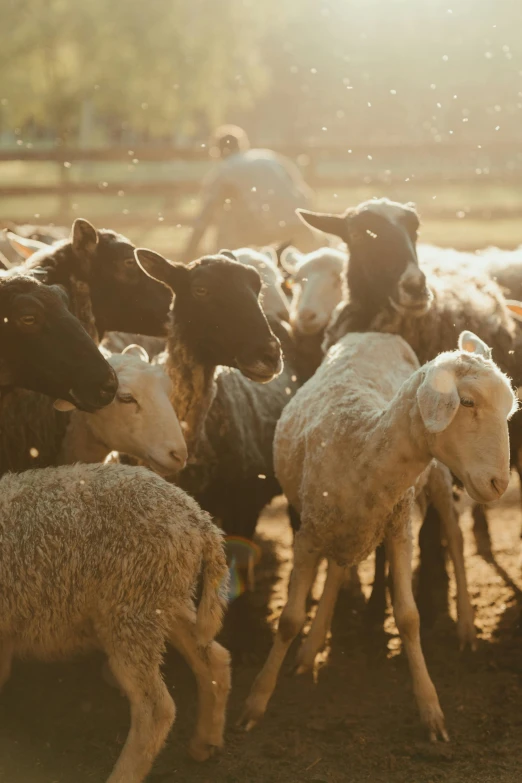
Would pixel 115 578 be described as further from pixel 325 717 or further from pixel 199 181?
pixel 199 181

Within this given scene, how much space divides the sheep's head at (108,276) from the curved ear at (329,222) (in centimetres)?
94

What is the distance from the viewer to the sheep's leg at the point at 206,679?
3.61 m

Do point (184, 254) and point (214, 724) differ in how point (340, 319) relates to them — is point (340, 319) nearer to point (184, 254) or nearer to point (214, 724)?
point (214, 724)

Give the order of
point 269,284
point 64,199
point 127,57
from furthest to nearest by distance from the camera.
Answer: point 127,57, point 64,199, point 269,284

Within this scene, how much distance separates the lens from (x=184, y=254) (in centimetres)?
1278

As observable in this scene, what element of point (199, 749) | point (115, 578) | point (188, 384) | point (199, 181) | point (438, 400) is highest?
point (438, 400)

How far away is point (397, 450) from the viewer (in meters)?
3.61

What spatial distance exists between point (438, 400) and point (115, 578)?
121 cm

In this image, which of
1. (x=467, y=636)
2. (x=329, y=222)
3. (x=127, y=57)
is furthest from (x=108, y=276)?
(x=127, y=57)

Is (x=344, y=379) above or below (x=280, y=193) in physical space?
above

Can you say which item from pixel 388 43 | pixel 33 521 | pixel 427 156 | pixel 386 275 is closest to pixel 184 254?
pixel 427 156

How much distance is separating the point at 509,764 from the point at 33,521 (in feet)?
6.22

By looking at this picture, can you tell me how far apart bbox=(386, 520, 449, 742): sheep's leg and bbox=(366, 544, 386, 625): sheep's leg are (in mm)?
996

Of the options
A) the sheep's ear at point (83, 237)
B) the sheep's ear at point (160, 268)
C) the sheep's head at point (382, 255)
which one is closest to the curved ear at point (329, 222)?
the sheep's head at point (382, 255)
